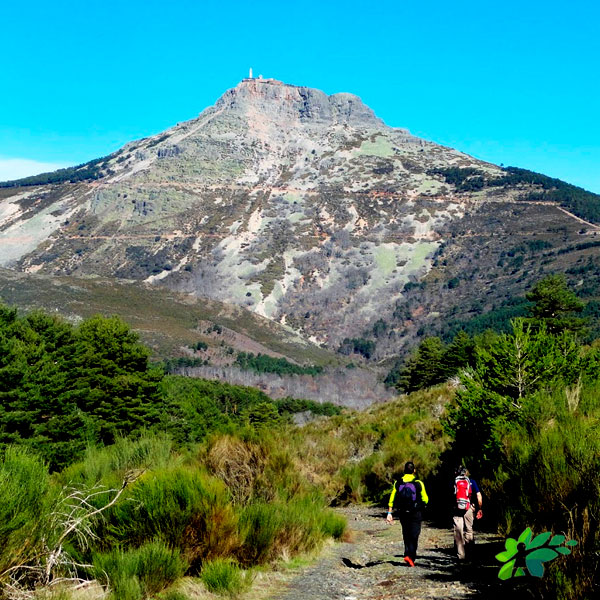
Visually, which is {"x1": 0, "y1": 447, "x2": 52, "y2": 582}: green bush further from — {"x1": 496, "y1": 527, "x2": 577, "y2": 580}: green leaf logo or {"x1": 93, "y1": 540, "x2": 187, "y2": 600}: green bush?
{"x1": 496, "y1": 527, "x2": 577, "y2": 580}: green leaf logo

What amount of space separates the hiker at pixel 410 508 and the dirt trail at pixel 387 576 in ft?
0.78

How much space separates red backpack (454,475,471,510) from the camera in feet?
27.6

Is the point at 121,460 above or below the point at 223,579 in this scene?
above

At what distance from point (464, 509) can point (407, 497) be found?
0.79 m

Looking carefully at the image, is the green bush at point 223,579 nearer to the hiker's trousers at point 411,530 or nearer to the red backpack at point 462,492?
the hiker's trousers at point 411,530

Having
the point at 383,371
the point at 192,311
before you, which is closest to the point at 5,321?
the point at 192,311

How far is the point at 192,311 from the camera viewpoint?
174m

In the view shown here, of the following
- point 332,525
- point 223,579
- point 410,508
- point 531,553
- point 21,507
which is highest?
point 531,553

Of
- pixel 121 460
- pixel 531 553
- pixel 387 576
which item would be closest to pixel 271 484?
A: pixel 121 460

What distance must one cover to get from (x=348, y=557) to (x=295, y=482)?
2029 mm

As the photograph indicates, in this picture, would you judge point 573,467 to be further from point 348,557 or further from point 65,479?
point 65,479

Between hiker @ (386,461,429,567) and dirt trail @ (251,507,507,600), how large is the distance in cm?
24

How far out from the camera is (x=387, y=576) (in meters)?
7.70

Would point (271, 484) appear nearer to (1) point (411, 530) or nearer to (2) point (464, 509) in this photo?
(1) point (411, 530)
